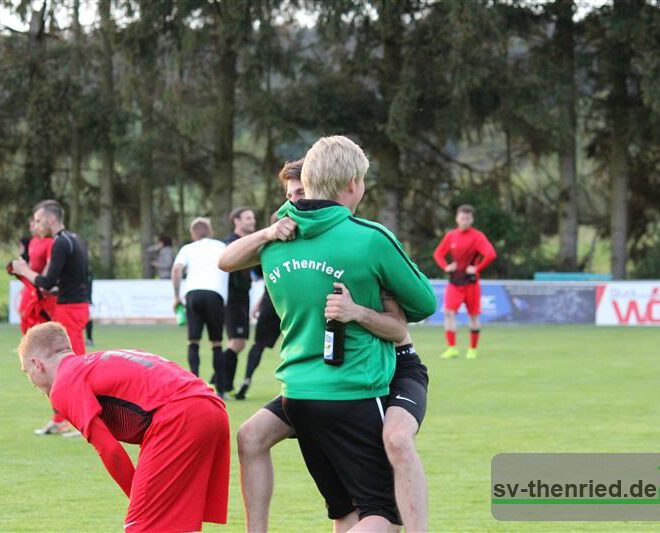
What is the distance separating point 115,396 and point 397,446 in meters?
1.24

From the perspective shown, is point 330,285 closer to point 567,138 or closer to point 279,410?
point 279,410

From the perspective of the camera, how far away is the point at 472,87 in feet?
116

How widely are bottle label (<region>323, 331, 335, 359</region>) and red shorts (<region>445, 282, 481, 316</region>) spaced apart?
1537 centimetres

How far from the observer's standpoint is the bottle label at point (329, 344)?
541 centimetres

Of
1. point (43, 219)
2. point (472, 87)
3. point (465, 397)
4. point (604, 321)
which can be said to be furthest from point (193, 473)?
point (472, 87)

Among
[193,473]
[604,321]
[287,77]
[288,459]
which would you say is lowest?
[604,321]

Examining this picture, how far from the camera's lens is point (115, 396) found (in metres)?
5.86

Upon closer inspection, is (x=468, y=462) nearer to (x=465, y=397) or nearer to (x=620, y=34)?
(x=465, y=397)

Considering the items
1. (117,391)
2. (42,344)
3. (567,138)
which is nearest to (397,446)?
(117,391)

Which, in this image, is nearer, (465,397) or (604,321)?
(465,397)

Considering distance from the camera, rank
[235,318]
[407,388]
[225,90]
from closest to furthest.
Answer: [407,388] < [235,318] < [225,90]

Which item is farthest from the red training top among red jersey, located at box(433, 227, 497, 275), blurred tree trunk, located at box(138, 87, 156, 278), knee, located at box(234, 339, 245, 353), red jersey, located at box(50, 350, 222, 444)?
blurred tree trunk, located at box(138, 87, 156, 278)

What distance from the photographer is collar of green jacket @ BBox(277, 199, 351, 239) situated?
17.8 feet

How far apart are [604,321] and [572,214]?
9180 mm
